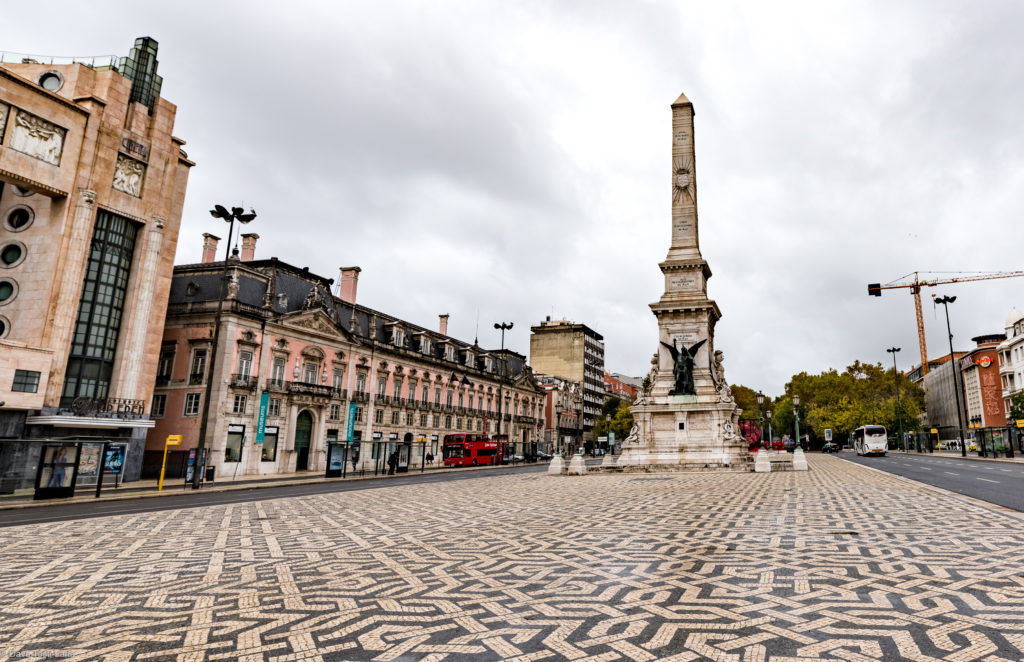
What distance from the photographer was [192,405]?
116ft

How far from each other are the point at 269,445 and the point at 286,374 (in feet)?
16.8

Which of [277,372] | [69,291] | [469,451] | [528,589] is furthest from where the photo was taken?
[469,451]

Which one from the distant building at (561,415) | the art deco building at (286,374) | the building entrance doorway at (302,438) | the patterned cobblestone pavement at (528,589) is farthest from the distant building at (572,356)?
the patterned cobblestone pavement at (528,589)

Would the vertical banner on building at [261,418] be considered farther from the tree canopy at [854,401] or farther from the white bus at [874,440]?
the tree canopy at [854,401]

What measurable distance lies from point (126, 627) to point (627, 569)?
5294 mm

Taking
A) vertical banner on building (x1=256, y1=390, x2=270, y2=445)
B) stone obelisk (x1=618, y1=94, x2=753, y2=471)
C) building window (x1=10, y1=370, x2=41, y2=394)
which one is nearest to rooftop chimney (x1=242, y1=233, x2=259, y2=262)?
vertical banner on building (x1=256, y1=390, x2=270, y2=445)

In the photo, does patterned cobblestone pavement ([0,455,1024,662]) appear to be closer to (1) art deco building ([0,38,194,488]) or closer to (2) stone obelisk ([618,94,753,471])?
(1) art deco building ([0,38,194,488])

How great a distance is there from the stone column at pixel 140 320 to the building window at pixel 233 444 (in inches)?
283

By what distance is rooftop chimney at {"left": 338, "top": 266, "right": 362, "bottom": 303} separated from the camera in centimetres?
5072

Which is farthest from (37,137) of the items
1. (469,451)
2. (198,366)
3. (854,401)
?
(854,401)

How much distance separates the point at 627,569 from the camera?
6957mm

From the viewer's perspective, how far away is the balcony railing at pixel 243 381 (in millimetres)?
36250

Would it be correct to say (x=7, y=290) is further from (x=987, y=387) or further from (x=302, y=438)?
(x=987, y=387)

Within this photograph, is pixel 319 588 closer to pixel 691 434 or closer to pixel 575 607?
pixel 575 607
